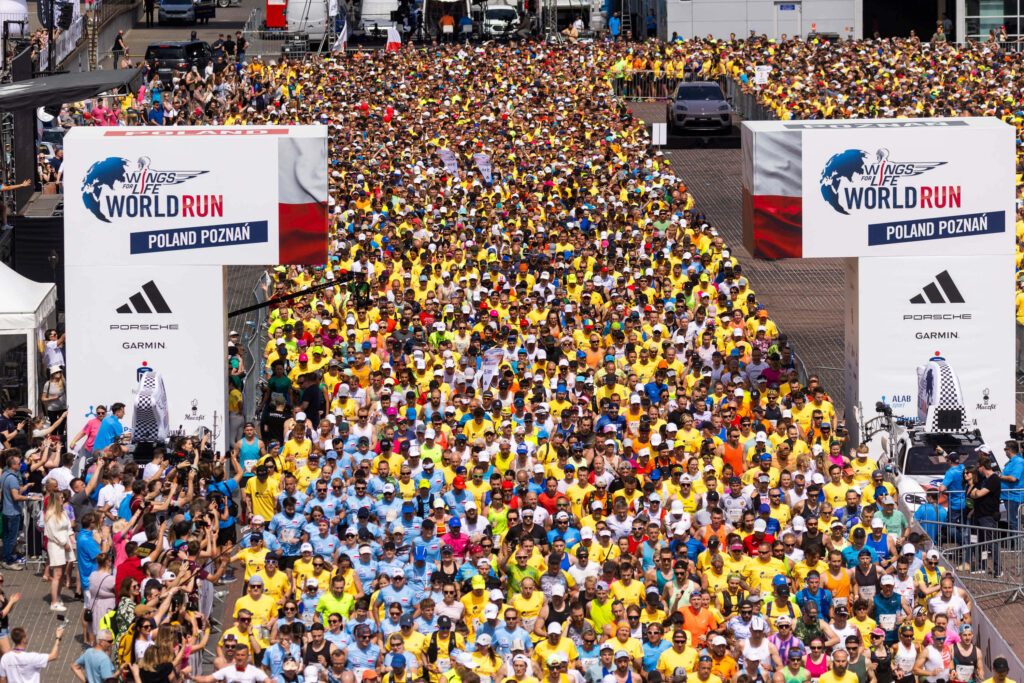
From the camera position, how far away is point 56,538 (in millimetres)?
17594

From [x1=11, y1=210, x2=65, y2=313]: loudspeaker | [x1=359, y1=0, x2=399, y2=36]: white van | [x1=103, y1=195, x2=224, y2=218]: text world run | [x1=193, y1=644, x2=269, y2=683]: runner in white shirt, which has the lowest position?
[x1=193, y1=644, x2=269, y2=683]: runner in white shirt

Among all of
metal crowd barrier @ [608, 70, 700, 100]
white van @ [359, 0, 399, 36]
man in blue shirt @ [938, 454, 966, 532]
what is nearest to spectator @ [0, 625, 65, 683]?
man in blue shirt @ [938, 454, 966, 532]

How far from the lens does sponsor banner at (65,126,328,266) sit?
21.3 m

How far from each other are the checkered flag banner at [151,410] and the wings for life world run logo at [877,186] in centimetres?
785

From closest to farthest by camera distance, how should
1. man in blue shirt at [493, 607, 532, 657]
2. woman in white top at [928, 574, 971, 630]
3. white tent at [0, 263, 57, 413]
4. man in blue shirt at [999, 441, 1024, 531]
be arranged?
man in blue shirt at [493, 607, 532, 657] < woman in white top at [928, 574, 971, 630] < man in blue shirt at [999, 441, 1024, 531] < white tent at [0, 263, 57, 413]

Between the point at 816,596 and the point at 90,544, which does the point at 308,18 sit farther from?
the point at 816,596

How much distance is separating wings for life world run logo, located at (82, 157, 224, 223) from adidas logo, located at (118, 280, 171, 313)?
2.68ft

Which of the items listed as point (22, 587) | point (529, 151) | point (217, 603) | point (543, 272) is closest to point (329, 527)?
point (217, 603)

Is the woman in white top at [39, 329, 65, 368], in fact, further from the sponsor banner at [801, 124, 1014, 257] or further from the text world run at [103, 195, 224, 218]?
the sponsor banner at [801, 124, 1014, 257]

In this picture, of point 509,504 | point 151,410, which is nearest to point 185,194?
point 151,410

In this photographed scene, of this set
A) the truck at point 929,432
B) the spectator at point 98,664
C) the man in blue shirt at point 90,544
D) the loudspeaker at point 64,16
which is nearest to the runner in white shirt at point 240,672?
the spectator at point 98,664

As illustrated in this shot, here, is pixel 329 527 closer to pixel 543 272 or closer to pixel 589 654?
pixel 589 654

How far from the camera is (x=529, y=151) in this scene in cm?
3588

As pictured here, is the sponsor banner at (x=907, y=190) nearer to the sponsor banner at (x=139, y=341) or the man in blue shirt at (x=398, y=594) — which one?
the sponsor banner at (x=139, y=341)
